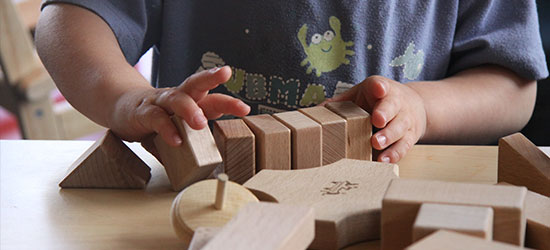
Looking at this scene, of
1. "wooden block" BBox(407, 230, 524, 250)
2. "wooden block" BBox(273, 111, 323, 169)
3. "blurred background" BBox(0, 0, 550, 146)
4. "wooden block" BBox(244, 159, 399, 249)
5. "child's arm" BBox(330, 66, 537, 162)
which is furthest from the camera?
"blurred background" BBox(0, 0, 550, 146)

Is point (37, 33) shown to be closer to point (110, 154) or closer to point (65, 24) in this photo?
point (65, 24)

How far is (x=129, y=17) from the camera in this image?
0.82 meters

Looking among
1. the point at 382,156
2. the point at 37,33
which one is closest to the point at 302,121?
the point at 382,156

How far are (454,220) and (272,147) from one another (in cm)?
21

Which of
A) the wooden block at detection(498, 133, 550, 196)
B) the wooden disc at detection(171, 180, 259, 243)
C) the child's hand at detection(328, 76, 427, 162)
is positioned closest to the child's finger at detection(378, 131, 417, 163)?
the child's hand at detection(328, 76, 427, 162)

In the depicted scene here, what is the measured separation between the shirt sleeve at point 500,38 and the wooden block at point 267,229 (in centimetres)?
57

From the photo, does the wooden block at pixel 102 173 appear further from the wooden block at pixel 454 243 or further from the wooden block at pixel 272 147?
the wooden block at pixel 454 243

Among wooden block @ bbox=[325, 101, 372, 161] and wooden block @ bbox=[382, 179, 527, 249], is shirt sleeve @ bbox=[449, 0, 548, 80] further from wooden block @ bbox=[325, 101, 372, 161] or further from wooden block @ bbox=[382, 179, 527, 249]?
wooden block @ bbox=[382, 179, 527, 249]

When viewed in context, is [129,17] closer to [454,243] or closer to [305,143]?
[305,143]

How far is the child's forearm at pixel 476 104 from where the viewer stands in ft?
2.65

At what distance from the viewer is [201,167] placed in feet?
1.62

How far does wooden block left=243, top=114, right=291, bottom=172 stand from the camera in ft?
1.76

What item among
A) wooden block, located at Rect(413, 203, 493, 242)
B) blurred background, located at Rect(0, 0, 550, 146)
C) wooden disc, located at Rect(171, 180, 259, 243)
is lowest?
blurred background, located at Rect(0, 0, 550, 146)

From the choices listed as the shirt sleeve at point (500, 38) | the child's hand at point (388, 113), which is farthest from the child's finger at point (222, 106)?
the shirt sleeve at point (500, 38)
